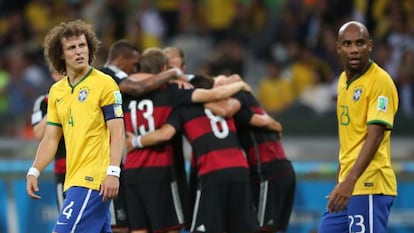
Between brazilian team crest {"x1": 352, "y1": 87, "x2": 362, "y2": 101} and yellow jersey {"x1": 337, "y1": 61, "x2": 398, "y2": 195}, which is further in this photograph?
brazilian team crest {"x1": 352, "y1": 87, "x2": 362, "y2": 101}

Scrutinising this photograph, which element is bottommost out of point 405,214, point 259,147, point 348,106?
point 405,214

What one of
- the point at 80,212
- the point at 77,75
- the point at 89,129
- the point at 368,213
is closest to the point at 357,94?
the point at 368,213

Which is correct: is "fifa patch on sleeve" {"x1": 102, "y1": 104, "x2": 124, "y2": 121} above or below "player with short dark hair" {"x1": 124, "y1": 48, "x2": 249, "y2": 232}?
above

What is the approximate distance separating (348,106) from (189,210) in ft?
9.70

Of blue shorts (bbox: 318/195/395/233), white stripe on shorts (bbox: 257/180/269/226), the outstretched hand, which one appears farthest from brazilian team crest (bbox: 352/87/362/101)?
white stripe on shorts (bbox: 257/180/269/226)

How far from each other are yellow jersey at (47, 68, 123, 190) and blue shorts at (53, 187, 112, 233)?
67 mm

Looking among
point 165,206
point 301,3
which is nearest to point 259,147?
point 165,206

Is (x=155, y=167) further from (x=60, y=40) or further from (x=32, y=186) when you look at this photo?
(x=60, y=40)

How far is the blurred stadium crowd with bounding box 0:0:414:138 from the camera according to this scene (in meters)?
16.5

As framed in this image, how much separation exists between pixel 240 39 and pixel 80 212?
10441 millimetres

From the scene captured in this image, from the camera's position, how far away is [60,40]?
8.65 m

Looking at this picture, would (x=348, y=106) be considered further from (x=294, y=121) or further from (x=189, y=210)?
(x=294, y=121)

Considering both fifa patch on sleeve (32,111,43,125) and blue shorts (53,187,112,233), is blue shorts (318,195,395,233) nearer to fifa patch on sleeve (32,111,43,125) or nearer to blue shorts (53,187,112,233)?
blue shorts (53,187,112,233)

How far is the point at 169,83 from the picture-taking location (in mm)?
10719
